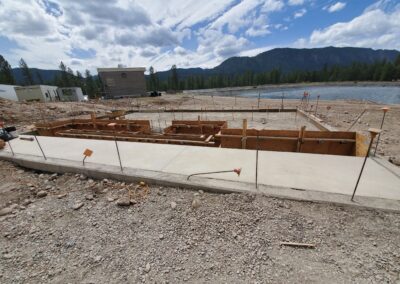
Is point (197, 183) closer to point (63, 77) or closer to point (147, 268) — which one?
point (147, 268)

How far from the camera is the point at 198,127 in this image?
1062 centimetres

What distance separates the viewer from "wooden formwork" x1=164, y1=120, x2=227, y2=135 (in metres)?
10.2

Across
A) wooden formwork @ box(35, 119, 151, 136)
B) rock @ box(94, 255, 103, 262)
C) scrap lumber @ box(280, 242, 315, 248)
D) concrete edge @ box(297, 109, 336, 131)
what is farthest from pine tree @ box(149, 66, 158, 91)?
scrap lumber @ box(280, 242, 315, 248)

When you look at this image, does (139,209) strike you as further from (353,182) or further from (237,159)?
(353,182)

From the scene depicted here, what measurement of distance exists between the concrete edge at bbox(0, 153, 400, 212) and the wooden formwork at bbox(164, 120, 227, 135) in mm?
5546

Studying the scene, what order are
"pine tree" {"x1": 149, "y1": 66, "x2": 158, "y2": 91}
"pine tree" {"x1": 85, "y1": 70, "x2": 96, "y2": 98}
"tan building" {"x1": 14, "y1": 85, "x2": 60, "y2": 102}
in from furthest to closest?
"pine tree" {"x1": 149, "y1": 66, "x2": 158, "y2": 91}
"pine tree" {"x1": 85, "y1": 70, "x2": 96, "y2": 98}
"tan building" {"x1": 14, "y1": 85, "x2": 60, "y2": 102}

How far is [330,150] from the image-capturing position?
6242 millimetres

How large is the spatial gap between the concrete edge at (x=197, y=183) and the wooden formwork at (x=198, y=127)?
555 cm

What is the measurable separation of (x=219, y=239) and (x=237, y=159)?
2476mm

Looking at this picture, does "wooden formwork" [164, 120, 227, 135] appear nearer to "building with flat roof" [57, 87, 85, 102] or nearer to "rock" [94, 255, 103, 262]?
"rock" [94, 255, 103, 262]

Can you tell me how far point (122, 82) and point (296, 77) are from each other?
86.4 m

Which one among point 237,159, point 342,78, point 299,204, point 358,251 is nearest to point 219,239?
point 299,204

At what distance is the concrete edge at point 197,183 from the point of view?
9.96ft

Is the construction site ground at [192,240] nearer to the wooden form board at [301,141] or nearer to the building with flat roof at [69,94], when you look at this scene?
the wooden form board at [301,141]
